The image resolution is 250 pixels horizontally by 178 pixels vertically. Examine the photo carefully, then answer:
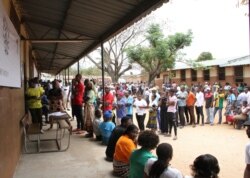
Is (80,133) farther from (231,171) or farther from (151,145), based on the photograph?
(151,145)

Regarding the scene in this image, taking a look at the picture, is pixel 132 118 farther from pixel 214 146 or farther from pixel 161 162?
pixel 161 162

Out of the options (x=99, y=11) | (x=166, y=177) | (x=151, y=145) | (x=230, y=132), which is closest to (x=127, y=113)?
(x=230, y=132)

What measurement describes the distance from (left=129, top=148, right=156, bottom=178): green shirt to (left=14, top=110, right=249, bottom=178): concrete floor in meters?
1.54

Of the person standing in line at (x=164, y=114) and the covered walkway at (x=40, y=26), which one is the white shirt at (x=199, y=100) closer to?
the person standing in line at (x=164, y=114)

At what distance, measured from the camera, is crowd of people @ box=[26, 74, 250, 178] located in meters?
3.64

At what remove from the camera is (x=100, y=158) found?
7164 mm

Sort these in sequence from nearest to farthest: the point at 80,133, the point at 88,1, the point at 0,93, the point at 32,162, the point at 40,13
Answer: the point at 0,93
the point at 88,1
the point at 32,162
the point at 40,13
the point at 80,133

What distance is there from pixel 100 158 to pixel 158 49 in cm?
1856

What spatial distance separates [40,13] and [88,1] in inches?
100

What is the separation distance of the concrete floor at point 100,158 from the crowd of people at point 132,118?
0.37 meters

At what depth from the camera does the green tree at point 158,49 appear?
2519 centimetres

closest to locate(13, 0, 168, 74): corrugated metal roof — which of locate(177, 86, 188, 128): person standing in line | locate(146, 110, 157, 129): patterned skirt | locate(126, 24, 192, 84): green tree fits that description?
locate(146, 110, 157, 129): patterned skirt

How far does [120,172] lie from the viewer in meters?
5.73

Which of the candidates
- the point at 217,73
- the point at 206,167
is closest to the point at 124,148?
the point at 206,167
